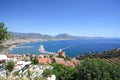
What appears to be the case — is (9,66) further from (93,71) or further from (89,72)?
(93,71)

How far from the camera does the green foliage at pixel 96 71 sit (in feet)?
67.9

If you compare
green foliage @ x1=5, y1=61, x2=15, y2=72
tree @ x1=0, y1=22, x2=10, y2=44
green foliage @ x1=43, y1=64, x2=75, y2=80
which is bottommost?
green foliage @ x1=43, y1=64, x2=75, y2=80

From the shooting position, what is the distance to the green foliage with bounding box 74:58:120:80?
20.7 m

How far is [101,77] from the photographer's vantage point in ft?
68.0

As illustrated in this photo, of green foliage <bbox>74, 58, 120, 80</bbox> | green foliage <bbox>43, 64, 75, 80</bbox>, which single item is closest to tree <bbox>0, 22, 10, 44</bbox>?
green foliage <bbox>43, 64, 75, 80</bbox>

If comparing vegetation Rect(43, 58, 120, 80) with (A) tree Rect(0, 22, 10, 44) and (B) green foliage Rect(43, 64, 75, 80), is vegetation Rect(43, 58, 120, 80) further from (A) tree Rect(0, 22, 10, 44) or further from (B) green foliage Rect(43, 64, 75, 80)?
(A) tree Rect(0, 22, 10, 44)

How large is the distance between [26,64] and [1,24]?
35.9 ft

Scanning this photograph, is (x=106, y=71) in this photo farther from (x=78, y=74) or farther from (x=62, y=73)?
(x=62, y=73)

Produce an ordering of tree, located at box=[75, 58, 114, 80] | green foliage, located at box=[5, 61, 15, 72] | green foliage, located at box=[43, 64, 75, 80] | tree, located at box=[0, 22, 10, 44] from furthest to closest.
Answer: tree, located at box=[0, 22, 10, 44] < green foliage, located at box=[43, 64, 75, 80] < tree, located at box=[75, 58, 114, 80] < green foliage, located at box=[5, 61, 15, 72]

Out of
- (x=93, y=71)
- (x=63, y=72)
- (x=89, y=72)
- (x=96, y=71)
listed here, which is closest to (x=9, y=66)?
(x=63, y=72)

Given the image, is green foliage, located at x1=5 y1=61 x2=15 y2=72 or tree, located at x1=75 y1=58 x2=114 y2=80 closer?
green foliage, located at x1=5 y1=61 x2=15 y2=72

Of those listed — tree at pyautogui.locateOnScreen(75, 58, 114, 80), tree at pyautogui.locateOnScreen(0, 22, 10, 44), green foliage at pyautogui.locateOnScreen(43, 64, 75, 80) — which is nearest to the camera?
tree at pyautogui.locateOnScreen(75, 58, 114, 80)

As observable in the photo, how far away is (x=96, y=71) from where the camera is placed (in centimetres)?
2117

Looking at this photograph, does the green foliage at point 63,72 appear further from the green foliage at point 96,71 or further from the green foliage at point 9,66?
the green foliage at point 9,66
